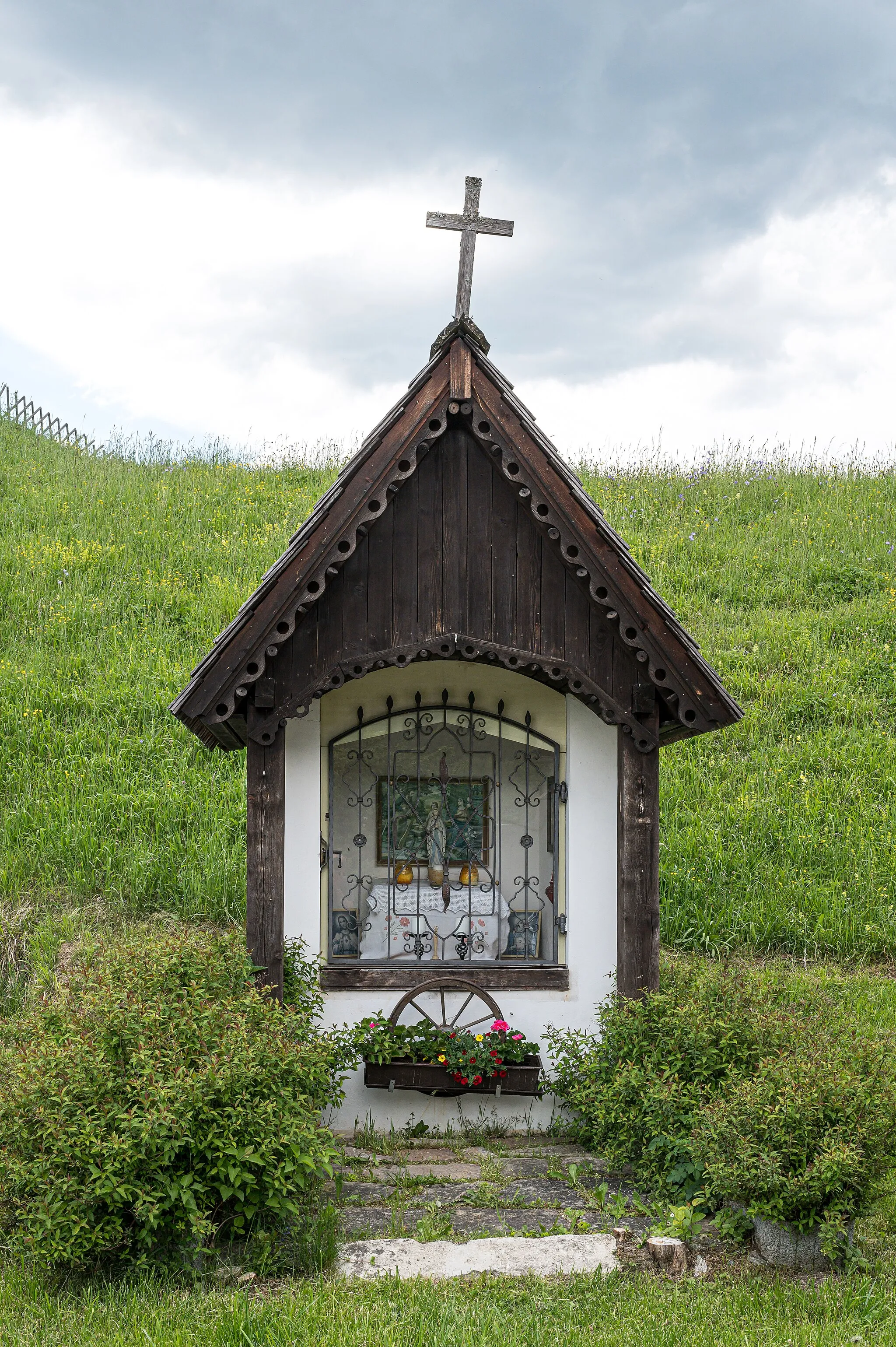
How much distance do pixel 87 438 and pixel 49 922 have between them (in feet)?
41.5

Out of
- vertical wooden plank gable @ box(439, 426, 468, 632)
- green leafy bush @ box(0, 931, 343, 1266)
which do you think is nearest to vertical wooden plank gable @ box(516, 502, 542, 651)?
vertical wooden plank gable @ box(439, 426, 468, 632)

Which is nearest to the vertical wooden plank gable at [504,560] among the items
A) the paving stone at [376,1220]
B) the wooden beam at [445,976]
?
the wooden beam at [445,976]

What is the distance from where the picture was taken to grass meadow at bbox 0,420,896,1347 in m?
3.51

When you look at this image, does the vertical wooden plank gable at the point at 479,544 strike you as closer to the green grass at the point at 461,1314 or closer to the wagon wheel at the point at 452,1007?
the wagon wheel at the point at 452,1007

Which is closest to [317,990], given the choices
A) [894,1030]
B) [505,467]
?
[505,467]

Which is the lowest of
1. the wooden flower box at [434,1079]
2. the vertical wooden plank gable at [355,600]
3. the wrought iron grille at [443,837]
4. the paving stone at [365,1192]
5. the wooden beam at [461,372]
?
the paving stone at [365,1192]

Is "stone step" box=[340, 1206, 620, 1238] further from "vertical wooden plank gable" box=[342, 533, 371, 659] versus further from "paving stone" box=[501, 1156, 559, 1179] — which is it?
"vertical wooden plank gable" box=[342, 533, 371, 659]

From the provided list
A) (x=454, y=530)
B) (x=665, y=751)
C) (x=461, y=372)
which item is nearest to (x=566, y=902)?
(x=454, y=530)

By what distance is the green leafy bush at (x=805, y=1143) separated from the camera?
380 cm

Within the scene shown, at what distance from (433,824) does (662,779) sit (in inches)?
136

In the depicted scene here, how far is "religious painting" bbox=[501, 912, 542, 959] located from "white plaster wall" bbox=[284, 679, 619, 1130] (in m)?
0.51

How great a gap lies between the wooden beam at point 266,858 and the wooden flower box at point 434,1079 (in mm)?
711

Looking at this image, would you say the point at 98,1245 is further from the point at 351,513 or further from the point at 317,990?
the point at 351,513

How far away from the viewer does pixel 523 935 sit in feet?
21.0
